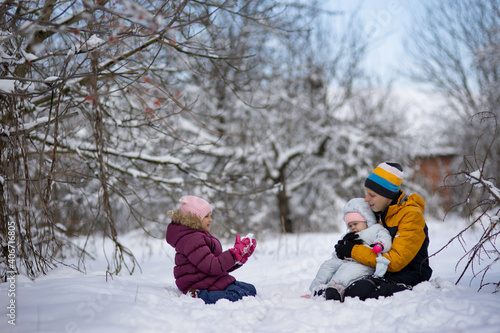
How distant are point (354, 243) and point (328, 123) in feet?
35.8

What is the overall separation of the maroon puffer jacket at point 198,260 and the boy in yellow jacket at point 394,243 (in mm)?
990

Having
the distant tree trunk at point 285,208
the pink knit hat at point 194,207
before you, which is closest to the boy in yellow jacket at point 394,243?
the pink knit hat at point 194,207

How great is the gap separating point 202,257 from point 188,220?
34 cm

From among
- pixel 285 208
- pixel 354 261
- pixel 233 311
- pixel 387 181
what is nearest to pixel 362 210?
pixel 387 181

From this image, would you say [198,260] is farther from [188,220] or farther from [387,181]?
[387,181]

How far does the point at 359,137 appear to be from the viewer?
43.4 ft

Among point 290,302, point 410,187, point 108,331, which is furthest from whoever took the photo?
point 410,187

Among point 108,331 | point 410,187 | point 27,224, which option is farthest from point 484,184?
point 410,187

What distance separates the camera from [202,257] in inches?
126

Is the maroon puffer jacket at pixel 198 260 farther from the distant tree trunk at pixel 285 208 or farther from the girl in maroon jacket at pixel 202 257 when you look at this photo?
the distant tree trunk at pixel 285 208

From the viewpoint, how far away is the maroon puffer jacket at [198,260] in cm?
319

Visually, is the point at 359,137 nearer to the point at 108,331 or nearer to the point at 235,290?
the point at 235,290

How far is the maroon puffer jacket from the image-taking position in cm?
319

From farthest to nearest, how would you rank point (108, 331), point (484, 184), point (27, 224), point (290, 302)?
point (27, 224) < point (290, 302) < point (484, 184) < point (108, 331)
